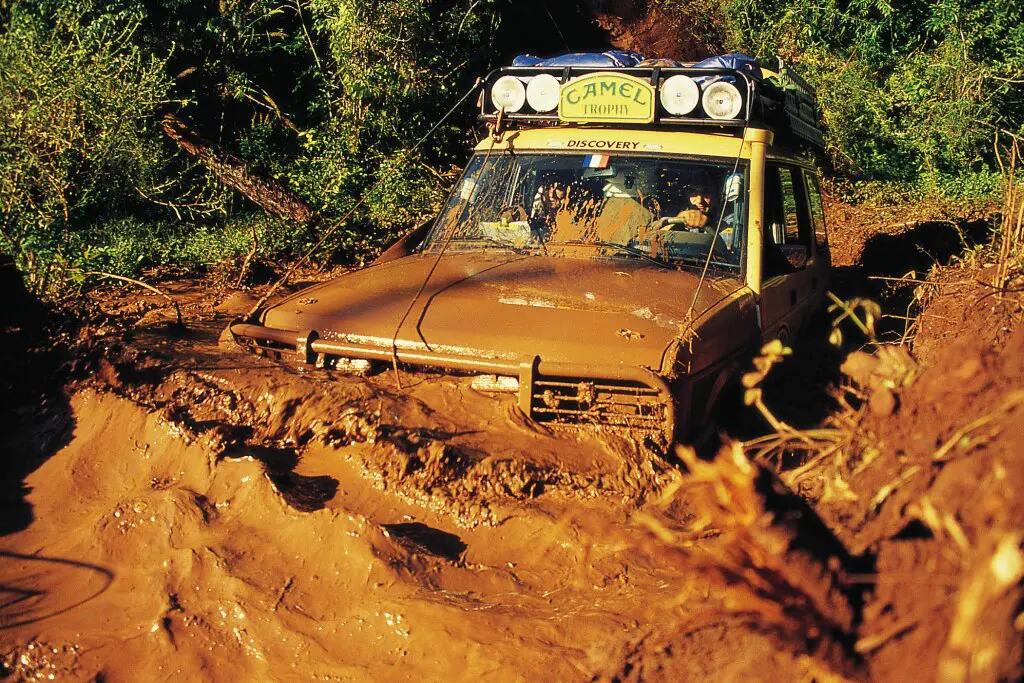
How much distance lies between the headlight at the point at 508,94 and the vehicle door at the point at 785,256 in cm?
142

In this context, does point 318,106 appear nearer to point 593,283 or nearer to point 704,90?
point 704,90

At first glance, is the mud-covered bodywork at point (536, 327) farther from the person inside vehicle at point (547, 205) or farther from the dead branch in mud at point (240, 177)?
the dead branch in mud at point (240, 177)

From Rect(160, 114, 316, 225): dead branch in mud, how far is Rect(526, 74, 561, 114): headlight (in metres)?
4.99

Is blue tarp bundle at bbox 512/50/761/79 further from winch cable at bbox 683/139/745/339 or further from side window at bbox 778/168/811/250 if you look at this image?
winch cable at bbox 683/139/745/339

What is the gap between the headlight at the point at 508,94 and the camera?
225 inches

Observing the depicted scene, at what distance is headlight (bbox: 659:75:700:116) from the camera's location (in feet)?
17.4

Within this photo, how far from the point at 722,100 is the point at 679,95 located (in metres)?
0.22

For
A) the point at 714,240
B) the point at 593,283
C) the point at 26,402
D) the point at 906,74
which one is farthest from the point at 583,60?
the point at 906,74

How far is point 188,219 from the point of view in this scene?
10445 millimetres

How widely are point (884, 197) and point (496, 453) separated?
1068 centimetres

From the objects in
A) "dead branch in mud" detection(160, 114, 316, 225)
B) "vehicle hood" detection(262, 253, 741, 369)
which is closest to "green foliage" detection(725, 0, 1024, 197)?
"dead branch in mud" detection(160, 114, 316, 225)

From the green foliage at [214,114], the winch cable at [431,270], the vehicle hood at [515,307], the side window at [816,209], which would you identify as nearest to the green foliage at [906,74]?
the green foliage at [214,114]

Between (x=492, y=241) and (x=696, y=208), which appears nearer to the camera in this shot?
(x=696, y=208)

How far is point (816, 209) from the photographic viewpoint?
21.8ft
